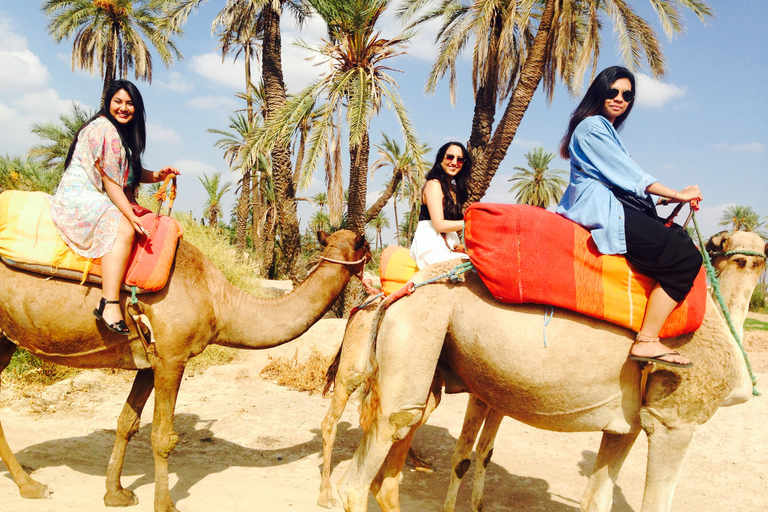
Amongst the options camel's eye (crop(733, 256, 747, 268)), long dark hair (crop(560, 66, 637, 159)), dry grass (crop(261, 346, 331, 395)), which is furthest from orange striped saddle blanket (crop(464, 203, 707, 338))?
dry grass (crop(261, 346, 331, 395))

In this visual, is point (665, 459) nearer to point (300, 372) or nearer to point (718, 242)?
point (718, 242)

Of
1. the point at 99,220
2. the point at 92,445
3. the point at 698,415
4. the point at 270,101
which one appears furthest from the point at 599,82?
the point at 270,101

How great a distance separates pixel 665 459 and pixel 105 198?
422 cm

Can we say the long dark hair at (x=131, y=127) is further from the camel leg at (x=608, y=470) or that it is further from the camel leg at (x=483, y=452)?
the camel leg at (x=608, y=470)

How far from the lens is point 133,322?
3922 mm

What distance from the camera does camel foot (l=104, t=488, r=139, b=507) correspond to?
418 centimetres

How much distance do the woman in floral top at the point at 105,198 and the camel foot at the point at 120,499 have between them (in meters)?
1.52

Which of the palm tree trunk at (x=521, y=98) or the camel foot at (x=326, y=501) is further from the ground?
the palm tree trunk at (x=521, y=98)

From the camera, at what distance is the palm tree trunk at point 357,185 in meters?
13.8

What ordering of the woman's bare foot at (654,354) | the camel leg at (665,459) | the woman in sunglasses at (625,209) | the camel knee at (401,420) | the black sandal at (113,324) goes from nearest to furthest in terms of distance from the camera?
the woman's bare foot at (654,354) < the woman in sunglasses at (625,209) < the camel leg at (665,459) < the camel knee at (401,420) < the black sandal at (113,324)

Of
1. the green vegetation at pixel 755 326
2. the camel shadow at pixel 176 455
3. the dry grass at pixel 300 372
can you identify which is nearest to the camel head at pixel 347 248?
the camel shadow at pixel 176 455

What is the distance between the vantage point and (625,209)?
2850 millimetres

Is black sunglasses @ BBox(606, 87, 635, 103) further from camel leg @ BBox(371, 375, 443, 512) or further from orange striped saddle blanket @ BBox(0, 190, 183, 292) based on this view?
orange striped saddle blanket @ BBox(0, 190, 183, 292)

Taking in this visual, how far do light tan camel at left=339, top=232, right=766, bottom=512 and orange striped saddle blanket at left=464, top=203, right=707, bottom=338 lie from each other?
0.35 ft
